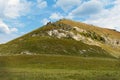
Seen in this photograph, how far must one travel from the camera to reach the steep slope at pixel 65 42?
138250 millimetres

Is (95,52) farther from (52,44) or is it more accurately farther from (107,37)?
(107,37)

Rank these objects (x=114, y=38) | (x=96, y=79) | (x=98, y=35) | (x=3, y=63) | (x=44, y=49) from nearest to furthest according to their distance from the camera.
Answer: (x=96, y=79), (x=3, y=63), (x=44, y=49), (x=98, y=35), (x=114, y=38)

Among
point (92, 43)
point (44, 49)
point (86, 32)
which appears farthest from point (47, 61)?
point (86, 32)

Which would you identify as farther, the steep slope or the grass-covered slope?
the steep slope

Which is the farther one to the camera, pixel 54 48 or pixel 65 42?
pixel 65 42

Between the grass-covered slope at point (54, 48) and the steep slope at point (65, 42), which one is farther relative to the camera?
the steep slope at point (65, 42)

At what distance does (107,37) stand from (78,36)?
27.8 meters

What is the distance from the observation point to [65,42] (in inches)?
5994

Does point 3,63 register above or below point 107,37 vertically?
below

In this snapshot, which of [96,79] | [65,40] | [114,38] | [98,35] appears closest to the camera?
[96,79]

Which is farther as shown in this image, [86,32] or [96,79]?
[86,32]

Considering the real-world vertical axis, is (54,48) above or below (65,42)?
below

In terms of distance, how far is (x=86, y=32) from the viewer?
17912cm

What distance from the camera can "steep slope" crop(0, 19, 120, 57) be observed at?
454ft
